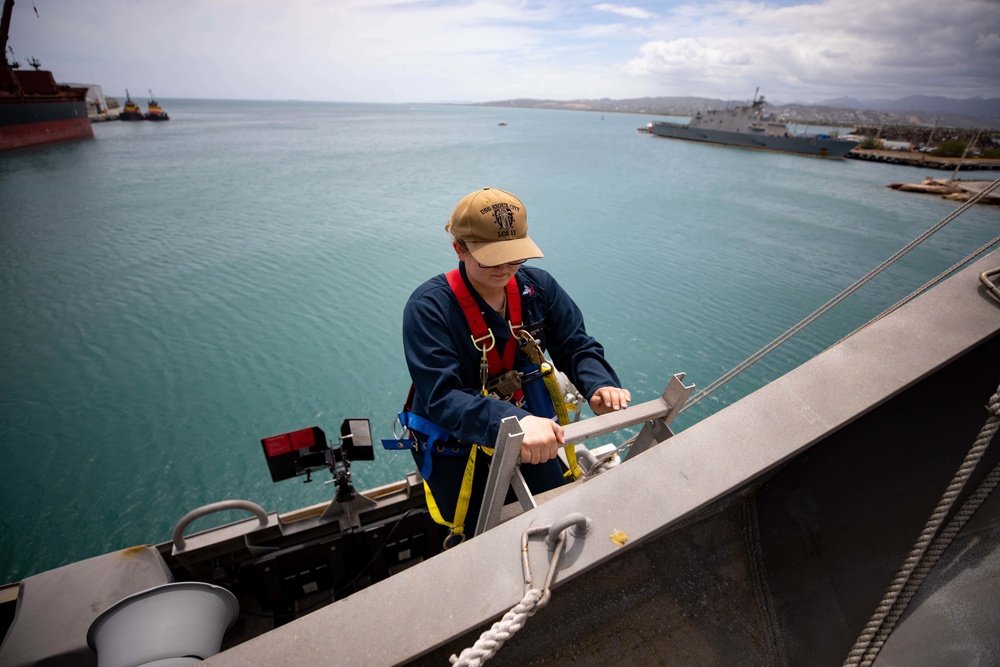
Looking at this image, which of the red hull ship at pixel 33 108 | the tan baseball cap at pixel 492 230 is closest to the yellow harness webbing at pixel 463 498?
the tan baseball cap at pixel 492 230

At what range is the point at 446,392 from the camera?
174cm

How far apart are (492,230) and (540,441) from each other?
0.91 meters

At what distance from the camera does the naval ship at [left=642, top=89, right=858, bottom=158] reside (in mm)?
48594

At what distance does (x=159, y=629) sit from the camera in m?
1.78

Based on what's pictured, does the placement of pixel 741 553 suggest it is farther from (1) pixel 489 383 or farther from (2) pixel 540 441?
(1) pixel 489 383

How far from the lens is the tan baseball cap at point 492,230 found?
1.79 meters

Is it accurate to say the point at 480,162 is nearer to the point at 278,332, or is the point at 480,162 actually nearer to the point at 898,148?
the point at 278,332

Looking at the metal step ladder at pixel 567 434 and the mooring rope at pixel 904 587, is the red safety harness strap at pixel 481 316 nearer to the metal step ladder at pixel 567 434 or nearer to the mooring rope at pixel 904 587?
the metal step ladder at pixel 567 434

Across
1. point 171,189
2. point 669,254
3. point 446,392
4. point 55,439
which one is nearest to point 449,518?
point 446,392

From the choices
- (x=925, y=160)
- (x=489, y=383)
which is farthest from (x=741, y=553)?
(x=925, y=160)

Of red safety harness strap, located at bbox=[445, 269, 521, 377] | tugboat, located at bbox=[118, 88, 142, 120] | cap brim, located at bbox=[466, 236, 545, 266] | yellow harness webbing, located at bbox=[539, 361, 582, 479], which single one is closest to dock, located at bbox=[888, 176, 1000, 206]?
yellow harness webbing, located at bbox=[539, 361, 582, 479]

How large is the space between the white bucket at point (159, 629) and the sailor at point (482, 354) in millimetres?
1124

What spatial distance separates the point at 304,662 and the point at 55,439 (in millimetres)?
8343

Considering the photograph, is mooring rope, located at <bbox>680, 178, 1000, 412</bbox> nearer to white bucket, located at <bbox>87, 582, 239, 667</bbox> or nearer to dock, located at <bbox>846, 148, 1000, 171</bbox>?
white bucket, located at <bbox>87, 582, 239, 667</bbox>
